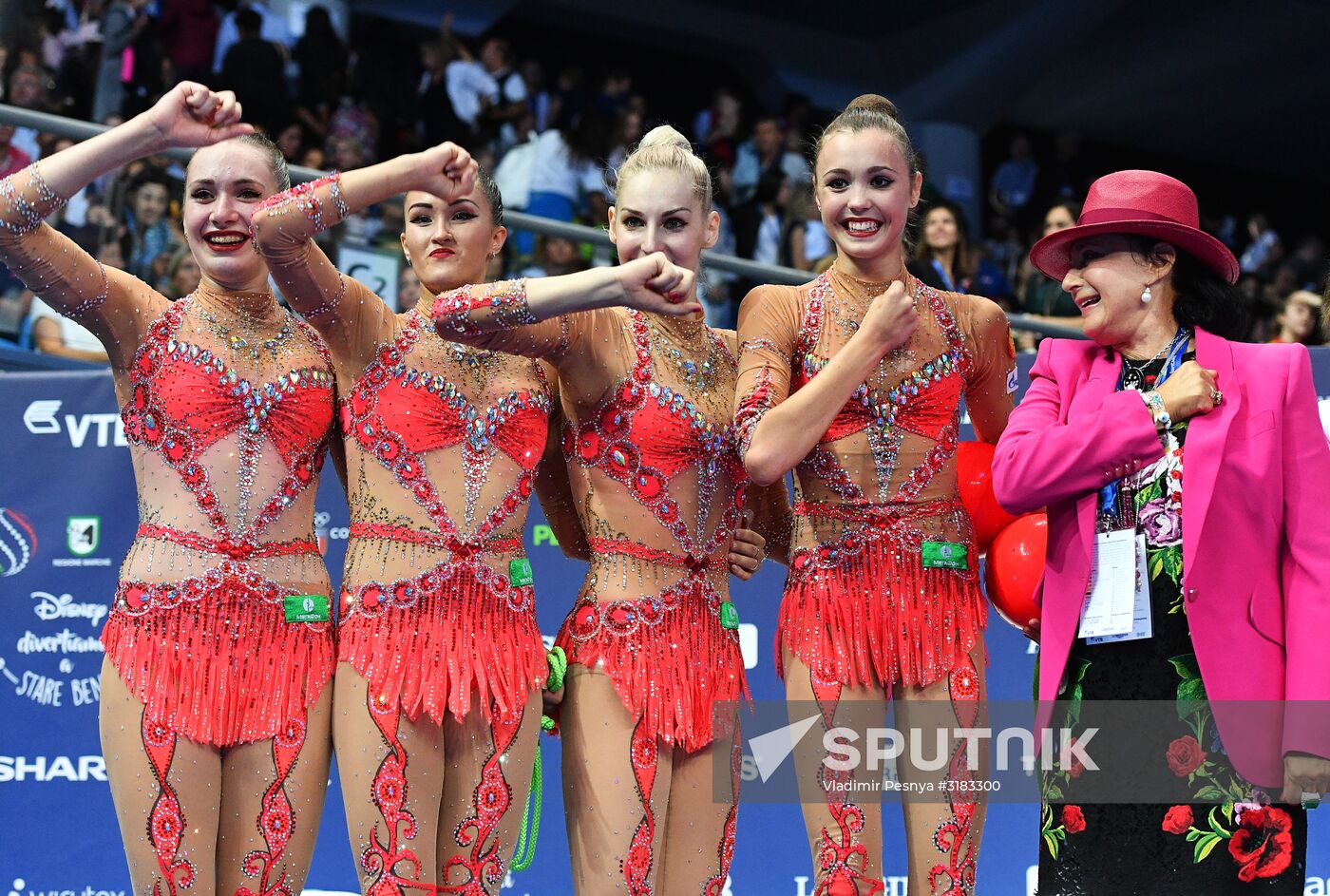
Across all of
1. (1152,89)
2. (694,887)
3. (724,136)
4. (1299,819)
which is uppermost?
(1152,89)

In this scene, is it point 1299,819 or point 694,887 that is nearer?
point 1299,819

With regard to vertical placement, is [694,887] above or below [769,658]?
below

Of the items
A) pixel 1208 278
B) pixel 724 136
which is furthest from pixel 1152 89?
pixel 1208 278

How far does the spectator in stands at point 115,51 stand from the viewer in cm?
769

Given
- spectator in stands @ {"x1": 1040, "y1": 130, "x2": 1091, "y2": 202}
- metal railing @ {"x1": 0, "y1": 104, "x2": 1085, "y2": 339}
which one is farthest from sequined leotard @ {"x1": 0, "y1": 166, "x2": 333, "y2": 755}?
spectator in stands @ {"x1": 1040, "y1": 130, "x2": 1091, "y2": 202}

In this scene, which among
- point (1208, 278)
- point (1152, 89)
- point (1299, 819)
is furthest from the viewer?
point (1152, 89)

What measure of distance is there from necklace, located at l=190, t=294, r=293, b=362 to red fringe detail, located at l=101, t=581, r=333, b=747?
0.49m

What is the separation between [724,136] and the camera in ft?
33.6

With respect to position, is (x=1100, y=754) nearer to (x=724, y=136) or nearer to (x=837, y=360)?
(x=837, y=360)

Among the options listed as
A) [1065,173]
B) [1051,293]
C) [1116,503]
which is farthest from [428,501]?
[1065,173]

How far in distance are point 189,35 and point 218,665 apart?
6.30m

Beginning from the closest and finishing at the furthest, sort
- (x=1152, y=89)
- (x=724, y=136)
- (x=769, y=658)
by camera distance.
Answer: (x=769, y=658) → (x=724, y=136) → (x=1152, y=89)

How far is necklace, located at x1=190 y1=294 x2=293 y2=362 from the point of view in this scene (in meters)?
3.15

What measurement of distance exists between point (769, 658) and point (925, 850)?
61.7 inches
